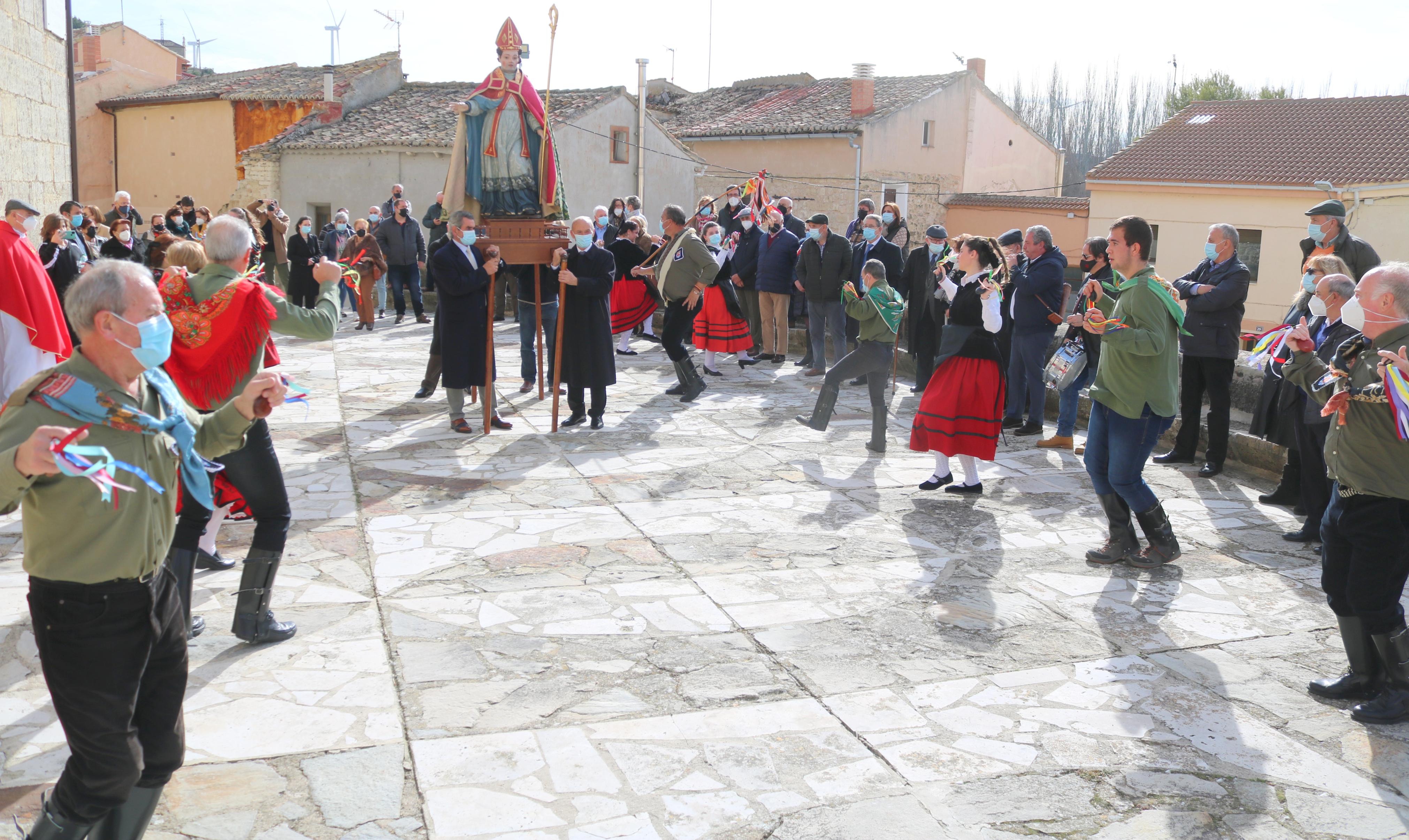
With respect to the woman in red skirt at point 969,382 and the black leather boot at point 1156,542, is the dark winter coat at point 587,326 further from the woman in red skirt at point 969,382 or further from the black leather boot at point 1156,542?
the black leather boot at point 1156,542

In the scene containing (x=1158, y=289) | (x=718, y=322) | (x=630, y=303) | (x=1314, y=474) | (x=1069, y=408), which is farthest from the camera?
(x=718, y=322)

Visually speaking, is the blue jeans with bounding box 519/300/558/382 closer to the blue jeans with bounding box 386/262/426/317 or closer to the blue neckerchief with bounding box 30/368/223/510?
the blue jeans with bounding box 386/262/426/317

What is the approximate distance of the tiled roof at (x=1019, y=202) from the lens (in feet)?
101

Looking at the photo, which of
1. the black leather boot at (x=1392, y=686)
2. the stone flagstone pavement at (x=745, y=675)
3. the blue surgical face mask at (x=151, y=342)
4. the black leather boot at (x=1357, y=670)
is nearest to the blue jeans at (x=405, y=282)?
the stone flagstone pavement at (x=745, y=675)

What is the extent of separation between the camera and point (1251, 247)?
1034 inches

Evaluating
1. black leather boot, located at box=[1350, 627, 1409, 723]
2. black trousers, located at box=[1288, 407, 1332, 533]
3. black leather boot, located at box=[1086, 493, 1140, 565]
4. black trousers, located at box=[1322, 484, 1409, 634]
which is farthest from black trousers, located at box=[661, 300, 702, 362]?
black leather boot, located at box=[1350, 627, 1409, 723]

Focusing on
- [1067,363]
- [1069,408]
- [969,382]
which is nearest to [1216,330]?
[1069,408]

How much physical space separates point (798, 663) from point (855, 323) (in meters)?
8.90

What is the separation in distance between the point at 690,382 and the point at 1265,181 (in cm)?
2058

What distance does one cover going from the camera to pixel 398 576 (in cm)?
548

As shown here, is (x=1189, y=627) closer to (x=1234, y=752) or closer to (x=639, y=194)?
(x=1234, y=752)

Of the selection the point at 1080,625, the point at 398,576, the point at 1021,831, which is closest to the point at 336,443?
the point at 398,576

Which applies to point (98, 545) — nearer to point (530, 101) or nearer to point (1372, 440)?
point (1372, 440)

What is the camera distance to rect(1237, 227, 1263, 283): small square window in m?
26.0
